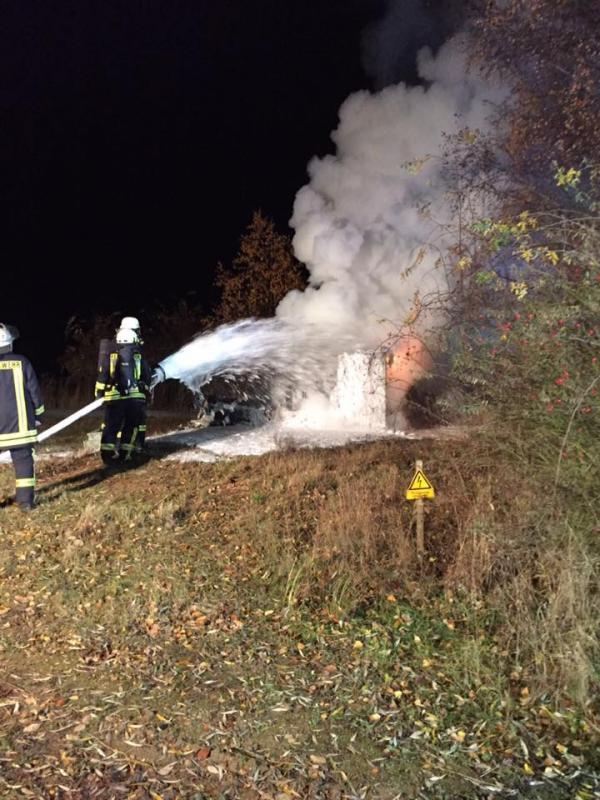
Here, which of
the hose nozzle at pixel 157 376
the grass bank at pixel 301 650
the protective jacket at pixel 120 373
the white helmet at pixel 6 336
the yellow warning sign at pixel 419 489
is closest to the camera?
the grass bank at pixel 301 650

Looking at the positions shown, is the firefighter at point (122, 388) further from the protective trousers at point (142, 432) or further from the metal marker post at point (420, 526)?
the metal marker post at point (420, 526)

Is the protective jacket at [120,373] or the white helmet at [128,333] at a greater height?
the white helmet at [128,333]

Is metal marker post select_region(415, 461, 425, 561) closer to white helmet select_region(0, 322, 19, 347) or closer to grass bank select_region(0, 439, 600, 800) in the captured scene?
grass bank select_region(0, 439, 600, 800)

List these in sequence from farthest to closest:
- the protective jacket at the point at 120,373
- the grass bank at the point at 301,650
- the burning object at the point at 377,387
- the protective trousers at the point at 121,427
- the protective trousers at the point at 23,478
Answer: the burning object at the point at 377,387 < the protective trousers at the point at 121,427 < the protective jacket at the point at 120,373 < the protective trousers at the point at 23,478 < the grass bank at the point at 301,650

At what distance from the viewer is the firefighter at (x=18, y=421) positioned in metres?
6.89

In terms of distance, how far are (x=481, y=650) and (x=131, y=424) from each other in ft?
19.7

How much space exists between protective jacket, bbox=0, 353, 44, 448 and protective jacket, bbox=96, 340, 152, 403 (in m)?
1.81

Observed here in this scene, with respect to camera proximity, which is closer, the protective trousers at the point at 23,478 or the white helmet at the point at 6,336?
the protective trousers at the point at 23,478

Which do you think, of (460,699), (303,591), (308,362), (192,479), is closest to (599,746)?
(460,699)

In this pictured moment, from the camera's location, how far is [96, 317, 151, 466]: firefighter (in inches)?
350

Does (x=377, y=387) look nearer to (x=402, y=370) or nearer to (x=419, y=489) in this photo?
(x=402, y=370)

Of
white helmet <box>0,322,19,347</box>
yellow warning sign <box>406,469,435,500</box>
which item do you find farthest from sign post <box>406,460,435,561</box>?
white helmet <box>0,322,19,347</box>

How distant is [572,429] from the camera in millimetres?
4414

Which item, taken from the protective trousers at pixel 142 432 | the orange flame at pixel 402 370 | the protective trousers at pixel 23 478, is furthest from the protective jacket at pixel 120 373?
the orange flame at pixel 402 370
